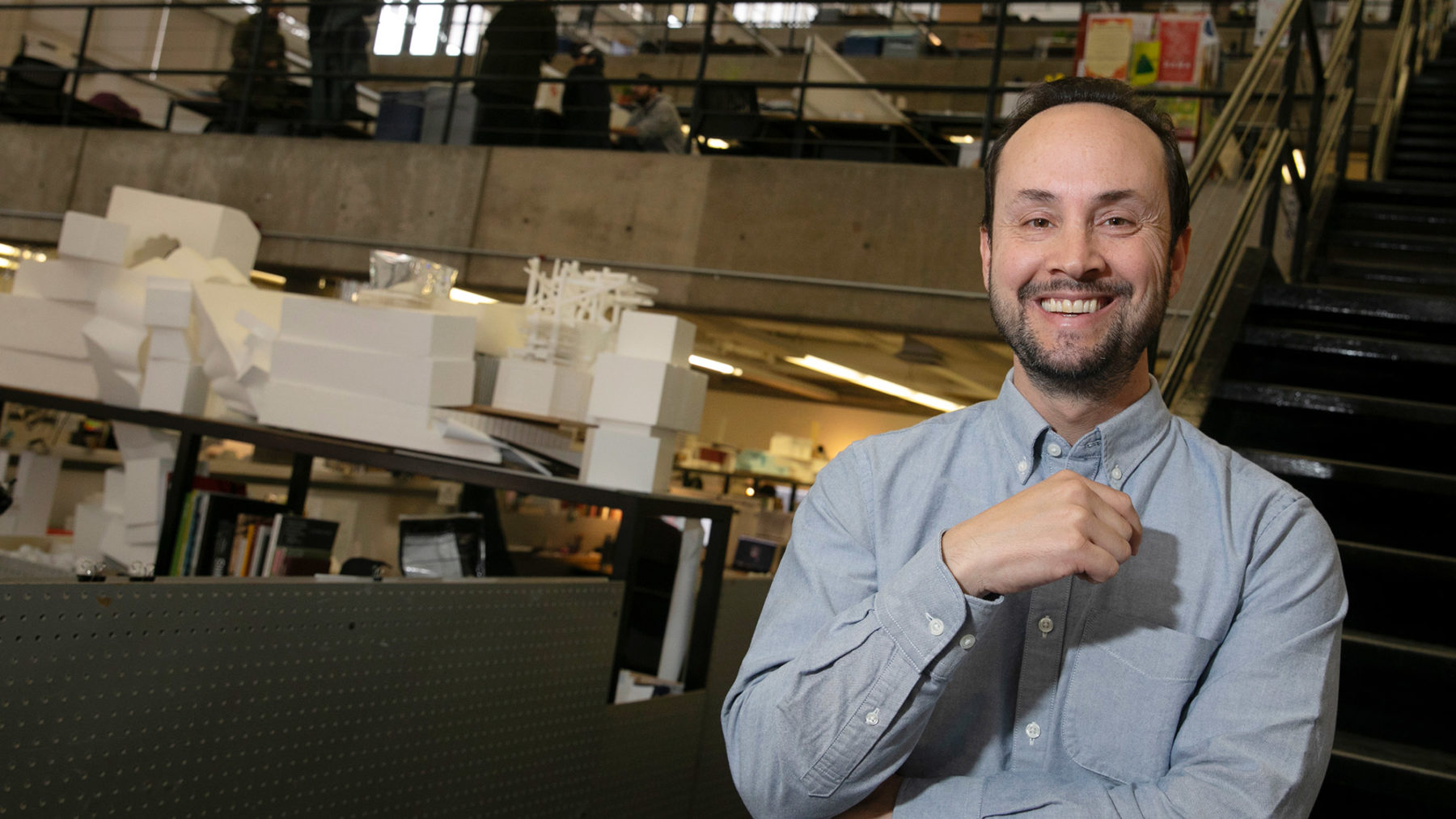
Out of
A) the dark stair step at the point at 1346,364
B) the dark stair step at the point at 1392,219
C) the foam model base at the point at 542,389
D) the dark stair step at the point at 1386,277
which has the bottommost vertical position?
the foam model base at the point at 542,389

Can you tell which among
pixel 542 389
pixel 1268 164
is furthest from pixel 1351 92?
pixel 542 389

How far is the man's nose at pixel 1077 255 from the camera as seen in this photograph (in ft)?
3.32

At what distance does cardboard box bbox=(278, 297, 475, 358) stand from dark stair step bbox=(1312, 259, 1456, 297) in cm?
281

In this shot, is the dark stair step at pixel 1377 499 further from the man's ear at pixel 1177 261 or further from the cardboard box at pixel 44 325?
the cardboard box at pixel 44 325

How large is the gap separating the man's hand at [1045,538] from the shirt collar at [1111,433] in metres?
0.14

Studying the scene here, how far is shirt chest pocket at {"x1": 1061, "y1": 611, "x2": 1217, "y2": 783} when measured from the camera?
3.18 feet

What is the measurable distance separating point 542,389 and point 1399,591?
2019 mm

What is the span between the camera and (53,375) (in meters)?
3.43

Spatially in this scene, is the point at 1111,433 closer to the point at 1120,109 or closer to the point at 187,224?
the point at 1120,109

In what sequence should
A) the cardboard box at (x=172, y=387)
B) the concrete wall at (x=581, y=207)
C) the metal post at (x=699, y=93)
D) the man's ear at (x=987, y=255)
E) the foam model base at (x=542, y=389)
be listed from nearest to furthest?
1. the man's ear at (x=987, y=255)
2. the foam model base at (x=542, y=389)
3. the cardboard box at (x=172, y=387)
4. the concrete wall at (x=581, y=207)
5. the metal post at (x=699, y=93)

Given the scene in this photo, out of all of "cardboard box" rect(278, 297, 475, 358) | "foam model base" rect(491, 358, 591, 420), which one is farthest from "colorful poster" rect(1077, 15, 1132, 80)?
"cardboard box" rect(278, 297, 475, 358)

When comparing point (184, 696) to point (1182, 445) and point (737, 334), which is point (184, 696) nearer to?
point (1182, 445)

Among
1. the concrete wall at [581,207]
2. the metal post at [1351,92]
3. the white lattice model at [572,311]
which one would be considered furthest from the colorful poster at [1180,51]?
the white lattice model at [572,311]

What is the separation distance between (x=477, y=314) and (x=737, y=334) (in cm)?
385
